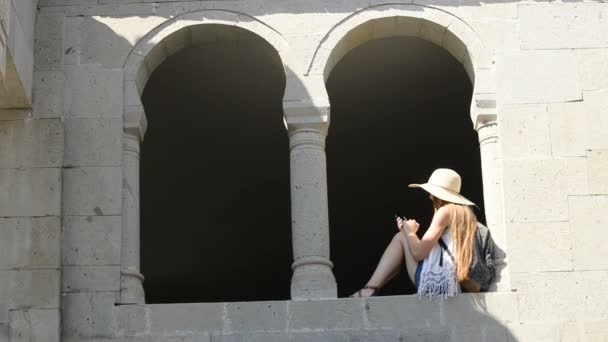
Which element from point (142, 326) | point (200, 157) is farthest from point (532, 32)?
point (200, 157)

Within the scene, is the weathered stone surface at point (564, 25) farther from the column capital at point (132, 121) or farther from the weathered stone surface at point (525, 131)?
the column capital at point (132, 121)

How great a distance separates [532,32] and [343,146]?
173 inches

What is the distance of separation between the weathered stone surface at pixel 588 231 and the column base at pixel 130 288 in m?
3.18

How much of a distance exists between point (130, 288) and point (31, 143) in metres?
1.34

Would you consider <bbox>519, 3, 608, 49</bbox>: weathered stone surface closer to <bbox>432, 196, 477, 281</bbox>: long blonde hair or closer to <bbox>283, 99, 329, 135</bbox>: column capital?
<bbox>432, 196, 477, 281</bbox>: long blonde hair

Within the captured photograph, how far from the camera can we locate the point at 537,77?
1198cm

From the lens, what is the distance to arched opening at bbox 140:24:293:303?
14.5 meters

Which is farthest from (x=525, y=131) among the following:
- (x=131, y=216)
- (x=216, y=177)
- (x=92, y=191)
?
(x=216, y=177)

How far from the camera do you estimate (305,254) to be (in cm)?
1151

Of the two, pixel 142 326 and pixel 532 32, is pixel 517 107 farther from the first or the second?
pixel 142 326

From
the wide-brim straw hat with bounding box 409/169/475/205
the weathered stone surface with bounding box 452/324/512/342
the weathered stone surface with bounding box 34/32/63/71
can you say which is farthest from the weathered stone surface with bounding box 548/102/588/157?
the weathered stone surface with bounding box 34/32/63/71

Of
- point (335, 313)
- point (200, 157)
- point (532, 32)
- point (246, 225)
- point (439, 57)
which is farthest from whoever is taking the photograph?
point (246, 225)

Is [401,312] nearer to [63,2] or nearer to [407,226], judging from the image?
[407,226]

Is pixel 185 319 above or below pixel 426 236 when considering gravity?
below
